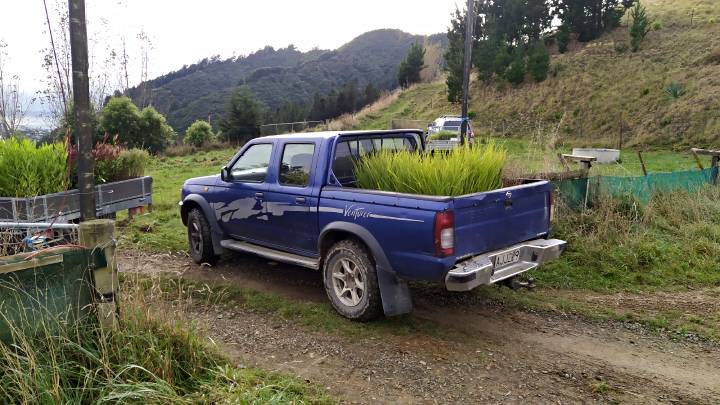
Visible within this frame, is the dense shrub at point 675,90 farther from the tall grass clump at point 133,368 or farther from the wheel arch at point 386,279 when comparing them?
the tall grass clump at point 133,368

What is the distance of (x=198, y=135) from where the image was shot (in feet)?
106

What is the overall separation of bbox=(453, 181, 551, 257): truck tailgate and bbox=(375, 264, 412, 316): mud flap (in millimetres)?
705

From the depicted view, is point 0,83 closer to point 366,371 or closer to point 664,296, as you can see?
point 366,371

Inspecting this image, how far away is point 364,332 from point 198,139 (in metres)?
29.5

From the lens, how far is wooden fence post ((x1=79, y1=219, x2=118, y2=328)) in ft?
11.4

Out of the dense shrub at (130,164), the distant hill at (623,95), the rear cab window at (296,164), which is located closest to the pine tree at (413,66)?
the distant hill at (623,95)

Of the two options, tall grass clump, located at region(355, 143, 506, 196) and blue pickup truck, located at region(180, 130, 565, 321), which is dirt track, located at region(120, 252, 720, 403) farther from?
tall grass clump, located at region(355, 143, 506, 196)

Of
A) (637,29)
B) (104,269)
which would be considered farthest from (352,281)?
(637,29)

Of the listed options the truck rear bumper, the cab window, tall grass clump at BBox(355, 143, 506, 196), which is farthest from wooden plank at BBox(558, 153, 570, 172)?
the cab window

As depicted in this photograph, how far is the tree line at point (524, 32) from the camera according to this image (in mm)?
36062

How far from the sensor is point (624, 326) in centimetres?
493

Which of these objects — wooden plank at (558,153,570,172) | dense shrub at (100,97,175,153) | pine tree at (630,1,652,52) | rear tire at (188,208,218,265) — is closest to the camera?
rear tire at (188,208,218,265)

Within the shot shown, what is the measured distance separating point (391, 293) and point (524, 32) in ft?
122

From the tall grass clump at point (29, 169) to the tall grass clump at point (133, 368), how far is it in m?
3.86
